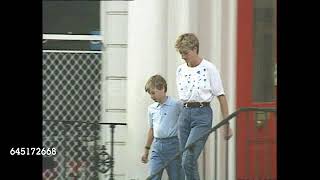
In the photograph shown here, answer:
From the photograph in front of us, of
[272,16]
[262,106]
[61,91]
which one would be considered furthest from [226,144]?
[61,91]

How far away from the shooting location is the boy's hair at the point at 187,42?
6.12 m

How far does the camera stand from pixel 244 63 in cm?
629

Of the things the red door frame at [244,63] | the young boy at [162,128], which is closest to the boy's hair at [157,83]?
the young boy at [162,128]

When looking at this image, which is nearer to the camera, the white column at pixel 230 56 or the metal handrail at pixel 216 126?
the metal handrail at pixel 216 126

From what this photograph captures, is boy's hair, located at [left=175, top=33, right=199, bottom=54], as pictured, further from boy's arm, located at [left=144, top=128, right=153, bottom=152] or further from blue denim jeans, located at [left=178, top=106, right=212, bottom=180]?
boy's arm, located at [left=144, top=128, right=153, bottom=152]

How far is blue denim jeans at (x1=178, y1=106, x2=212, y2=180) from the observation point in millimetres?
6035

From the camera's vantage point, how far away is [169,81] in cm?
621

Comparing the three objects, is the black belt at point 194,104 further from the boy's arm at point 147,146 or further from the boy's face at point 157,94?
the boy's arm at point 147,146

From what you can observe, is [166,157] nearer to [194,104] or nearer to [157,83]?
[194,104]

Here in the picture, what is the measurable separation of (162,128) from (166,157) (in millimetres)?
269

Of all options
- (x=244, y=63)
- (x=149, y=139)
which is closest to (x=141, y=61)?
(x=149, y=139)

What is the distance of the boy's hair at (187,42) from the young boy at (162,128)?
0.34m
